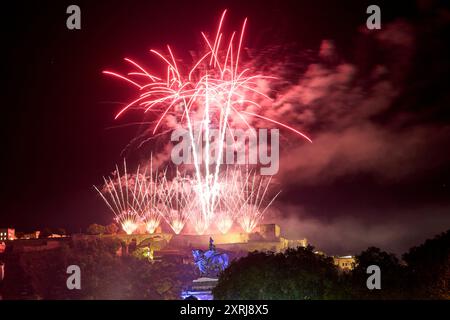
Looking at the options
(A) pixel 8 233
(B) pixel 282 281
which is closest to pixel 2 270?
(A) pixel 8 233

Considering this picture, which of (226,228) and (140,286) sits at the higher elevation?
(226,228)

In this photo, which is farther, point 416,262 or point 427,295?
point 416,262

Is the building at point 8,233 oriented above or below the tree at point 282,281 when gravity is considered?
above

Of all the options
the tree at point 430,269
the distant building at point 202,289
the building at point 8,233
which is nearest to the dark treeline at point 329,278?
the tree at point 430,269

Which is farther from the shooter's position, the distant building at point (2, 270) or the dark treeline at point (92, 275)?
the distant building at point (2, 270)

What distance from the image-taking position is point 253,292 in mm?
37500

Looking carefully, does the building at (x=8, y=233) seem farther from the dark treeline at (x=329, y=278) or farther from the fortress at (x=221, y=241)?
the dark treeline at (x=329, y=278)

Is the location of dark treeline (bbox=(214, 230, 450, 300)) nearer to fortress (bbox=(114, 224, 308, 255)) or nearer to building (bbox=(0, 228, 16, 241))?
fortress (bbox=(114, 224, 308, 255))

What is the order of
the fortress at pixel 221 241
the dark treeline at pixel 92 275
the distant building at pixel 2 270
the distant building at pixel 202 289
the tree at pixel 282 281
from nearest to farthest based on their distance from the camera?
the tree at pixel 282 281 < the distant building at pixel 202 289 < the dark treeline at pixel 92 275 < the distant building at pixel 2 270 < the fortress at pixel 221 241
